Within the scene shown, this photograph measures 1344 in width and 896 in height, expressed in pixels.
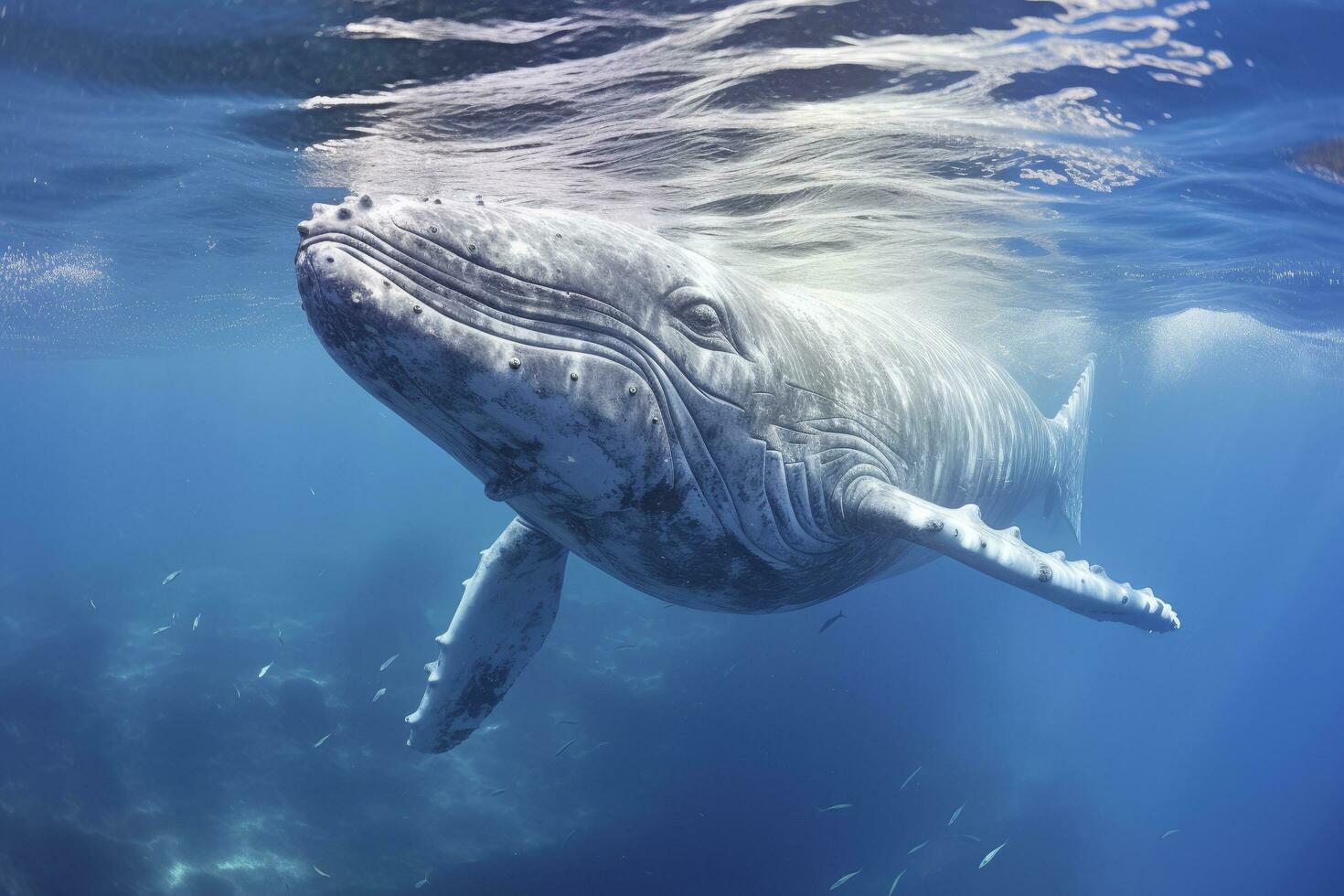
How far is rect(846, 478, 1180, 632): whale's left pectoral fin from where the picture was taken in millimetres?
4777

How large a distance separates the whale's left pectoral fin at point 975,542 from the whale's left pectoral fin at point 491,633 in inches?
108

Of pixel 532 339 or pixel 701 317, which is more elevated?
pixel 532 339

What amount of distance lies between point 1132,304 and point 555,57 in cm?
2297

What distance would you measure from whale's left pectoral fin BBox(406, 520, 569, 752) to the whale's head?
2236mm

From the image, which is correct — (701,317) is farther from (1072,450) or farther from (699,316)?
(1072,450)

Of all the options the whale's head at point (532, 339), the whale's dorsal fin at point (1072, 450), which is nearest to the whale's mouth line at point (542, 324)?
the whale's head at point (532, 339)

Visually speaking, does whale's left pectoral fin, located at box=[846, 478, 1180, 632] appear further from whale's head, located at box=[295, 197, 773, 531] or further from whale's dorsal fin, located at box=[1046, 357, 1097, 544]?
whale's dorsal fin, located at box=[1046, 357, 1097, 544]

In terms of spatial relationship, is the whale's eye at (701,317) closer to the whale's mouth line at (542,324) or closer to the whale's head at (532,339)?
the whale's head at (532,339)

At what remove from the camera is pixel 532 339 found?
11.7ft

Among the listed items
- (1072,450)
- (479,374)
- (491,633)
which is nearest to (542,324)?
(479,374)

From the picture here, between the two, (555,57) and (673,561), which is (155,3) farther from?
(673,561)

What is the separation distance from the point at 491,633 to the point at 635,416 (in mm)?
3844

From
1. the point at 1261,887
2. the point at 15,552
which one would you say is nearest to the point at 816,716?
the point at 1261,887

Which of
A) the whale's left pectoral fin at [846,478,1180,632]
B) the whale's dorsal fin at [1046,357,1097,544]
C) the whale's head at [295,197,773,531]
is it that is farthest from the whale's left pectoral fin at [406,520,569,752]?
the whale's dorsal fin at [1046,357,1097,544]
